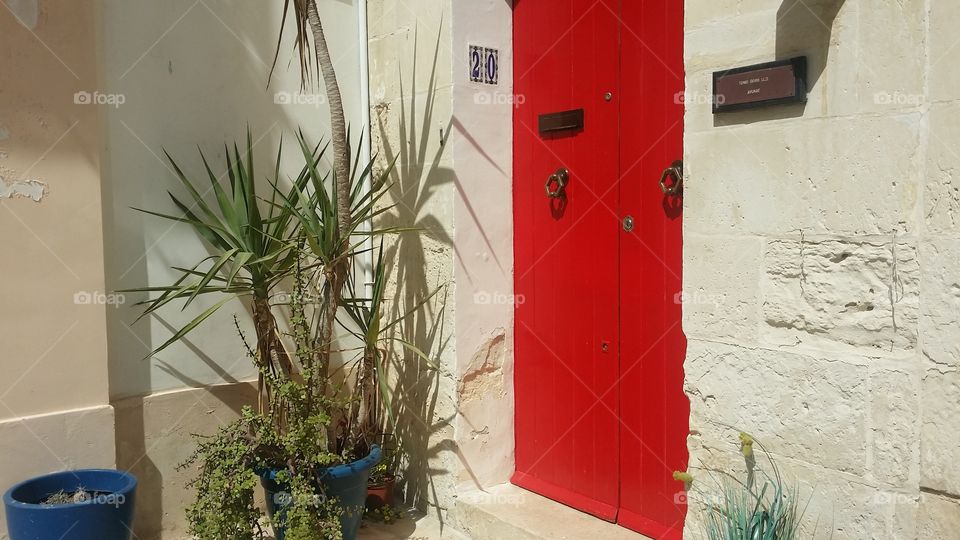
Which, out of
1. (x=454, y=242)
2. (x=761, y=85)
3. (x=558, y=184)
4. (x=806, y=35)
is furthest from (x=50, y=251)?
(x=806, y=35)

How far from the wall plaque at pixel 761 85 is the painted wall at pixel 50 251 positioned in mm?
2385

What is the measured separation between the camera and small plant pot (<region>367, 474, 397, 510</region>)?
3.81 m

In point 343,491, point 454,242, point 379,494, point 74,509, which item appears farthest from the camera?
point 379,494

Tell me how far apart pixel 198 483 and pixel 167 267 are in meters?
0.98

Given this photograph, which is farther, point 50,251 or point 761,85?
point 50,251

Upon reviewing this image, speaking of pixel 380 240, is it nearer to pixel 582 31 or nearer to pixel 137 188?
pixel 137 188

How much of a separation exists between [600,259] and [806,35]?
4.32 ft

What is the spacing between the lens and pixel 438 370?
3.80 metres

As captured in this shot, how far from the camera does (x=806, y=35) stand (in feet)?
7.59

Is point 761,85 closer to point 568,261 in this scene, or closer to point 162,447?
point 568,261

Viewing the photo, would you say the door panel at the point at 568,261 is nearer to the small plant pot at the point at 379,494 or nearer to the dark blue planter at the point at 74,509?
the small plant pot at the point at 379,494

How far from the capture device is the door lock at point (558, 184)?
356 centimetres

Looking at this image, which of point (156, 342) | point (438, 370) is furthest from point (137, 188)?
point (438, 370)

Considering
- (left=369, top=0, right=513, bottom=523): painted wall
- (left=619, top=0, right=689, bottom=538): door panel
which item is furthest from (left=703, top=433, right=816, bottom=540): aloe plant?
(left=369, top=0, right=513, bottom=523): painted wall
